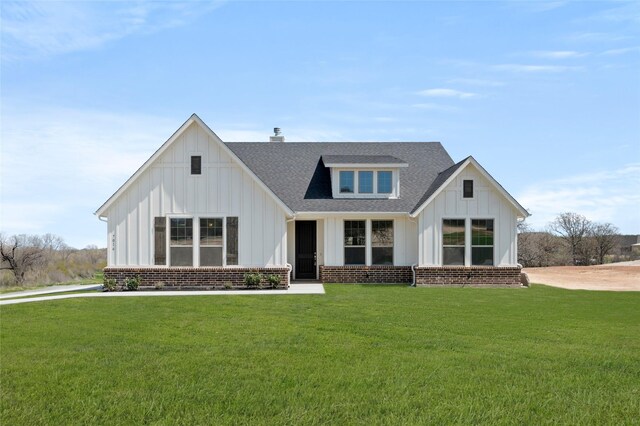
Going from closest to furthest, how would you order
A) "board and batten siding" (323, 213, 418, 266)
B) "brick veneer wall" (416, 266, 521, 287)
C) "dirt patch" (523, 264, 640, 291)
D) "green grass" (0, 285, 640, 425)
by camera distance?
"green grass" (0, 285, 640, 425) → "brick veneer wall" (416, 266, 521, 287) → "board and batten siding" (323, 213, 418, 266) → "dirt patch" (523, 264, 640, 291)

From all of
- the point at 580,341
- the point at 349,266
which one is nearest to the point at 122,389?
the point at 580,341

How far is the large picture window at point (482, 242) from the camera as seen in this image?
22.2m

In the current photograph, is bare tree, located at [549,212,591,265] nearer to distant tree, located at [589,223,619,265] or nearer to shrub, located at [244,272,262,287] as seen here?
distant tree, located at [589,223,619,265]

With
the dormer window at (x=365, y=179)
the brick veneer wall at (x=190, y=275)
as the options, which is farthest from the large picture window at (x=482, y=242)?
the brick veneer wall at (x=190, y=275)

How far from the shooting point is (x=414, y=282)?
72.2ft

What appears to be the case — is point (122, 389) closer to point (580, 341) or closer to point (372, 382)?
point (372, 382)

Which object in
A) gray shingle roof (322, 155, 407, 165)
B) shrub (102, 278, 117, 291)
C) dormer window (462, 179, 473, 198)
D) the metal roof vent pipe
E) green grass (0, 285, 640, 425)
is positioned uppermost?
the metal roof vent pipe

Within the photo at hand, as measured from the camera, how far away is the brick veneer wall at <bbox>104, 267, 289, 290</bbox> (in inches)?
813

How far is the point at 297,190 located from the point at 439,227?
6165mm

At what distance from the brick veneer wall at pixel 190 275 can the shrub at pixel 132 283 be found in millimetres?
133

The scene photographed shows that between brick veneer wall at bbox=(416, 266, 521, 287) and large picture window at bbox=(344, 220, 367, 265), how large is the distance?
241 centimetres

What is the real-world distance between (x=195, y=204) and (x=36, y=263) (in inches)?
1023

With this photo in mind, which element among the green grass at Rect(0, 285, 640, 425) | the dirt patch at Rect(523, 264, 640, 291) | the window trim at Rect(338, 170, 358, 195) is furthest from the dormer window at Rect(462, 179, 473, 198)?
the green grass at Rect(0, 285, 640, 425)

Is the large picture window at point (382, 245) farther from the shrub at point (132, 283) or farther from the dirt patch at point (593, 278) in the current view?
the shrub at point (132, 283)
